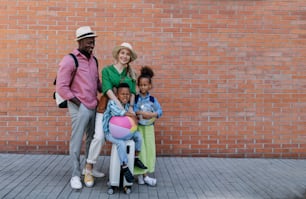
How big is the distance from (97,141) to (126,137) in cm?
44

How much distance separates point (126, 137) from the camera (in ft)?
16.0

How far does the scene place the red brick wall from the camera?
6805 millimetres

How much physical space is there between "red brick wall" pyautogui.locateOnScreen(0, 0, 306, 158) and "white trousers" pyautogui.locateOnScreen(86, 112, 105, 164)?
68.9 inches

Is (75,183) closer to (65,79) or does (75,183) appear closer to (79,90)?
A: (79,90)

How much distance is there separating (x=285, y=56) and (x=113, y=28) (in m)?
3.21

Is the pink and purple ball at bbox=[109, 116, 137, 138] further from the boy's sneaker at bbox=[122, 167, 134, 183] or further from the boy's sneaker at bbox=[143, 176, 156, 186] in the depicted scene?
the boy's sneaker at bbox=[143, 176, 156, 186]

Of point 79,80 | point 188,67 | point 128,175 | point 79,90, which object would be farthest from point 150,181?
point 188,67

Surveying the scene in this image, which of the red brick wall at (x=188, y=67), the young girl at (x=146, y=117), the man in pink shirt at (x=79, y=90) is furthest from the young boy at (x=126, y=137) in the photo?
the red brick wall at (x=188, y=67)

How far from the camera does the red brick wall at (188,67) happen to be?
6.80m

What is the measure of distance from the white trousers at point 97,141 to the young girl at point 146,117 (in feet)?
1.71

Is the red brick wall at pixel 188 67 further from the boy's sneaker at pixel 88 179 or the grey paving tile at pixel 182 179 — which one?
the boy's sneaker at pixel 88 179

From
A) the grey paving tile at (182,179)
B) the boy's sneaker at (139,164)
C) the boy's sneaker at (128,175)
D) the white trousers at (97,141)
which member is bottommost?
the grey paving tile at (182,179)

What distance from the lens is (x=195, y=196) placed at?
4.79 metres

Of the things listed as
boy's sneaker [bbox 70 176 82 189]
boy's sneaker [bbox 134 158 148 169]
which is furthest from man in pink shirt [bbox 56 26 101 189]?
boy's sneaker [bbox 134 158 148 169]
